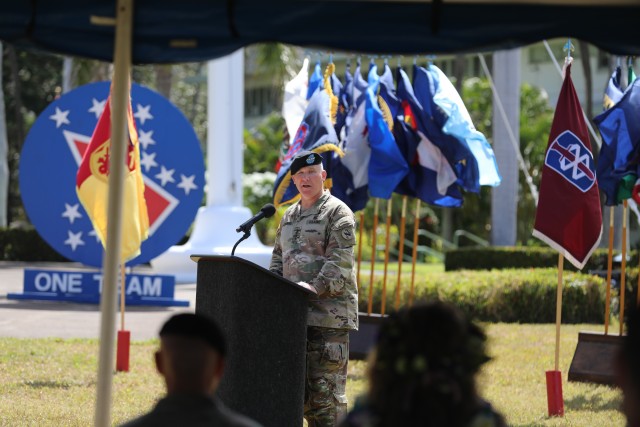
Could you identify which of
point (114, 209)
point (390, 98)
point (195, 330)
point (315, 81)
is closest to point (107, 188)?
point (315, 81)

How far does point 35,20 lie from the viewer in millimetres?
4980

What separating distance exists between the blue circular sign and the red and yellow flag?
3.02 meters

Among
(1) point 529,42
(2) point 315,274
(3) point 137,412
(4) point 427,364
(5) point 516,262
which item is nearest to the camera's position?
(4) point 427,364

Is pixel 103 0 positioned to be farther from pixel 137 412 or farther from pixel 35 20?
pixel 137 412

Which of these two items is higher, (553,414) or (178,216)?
(178,216)

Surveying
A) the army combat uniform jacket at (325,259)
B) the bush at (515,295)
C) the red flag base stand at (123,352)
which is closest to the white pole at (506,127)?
the bush at (515,295)

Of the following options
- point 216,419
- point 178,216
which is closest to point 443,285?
point 178,216

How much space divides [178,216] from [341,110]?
3798 millimetres

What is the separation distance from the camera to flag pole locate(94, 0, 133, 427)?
485 cm

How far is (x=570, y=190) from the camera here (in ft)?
30.2

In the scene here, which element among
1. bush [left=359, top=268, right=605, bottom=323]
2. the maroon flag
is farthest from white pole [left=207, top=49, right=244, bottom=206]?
the maroon flag

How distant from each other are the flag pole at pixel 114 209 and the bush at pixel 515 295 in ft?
36.8

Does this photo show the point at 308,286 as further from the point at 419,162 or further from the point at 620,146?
the point at 419,162

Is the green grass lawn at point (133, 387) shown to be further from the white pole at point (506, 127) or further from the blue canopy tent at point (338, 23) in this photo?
the white pole at point (506, 127)
